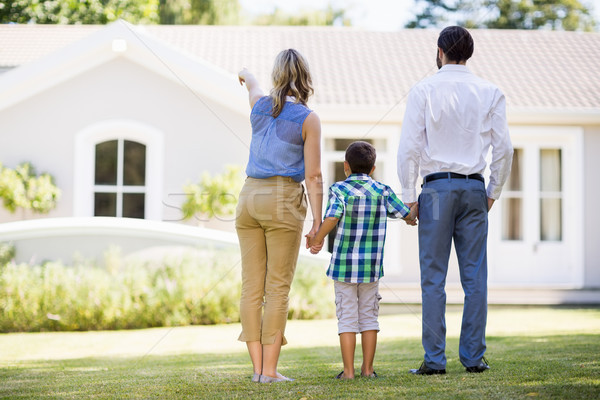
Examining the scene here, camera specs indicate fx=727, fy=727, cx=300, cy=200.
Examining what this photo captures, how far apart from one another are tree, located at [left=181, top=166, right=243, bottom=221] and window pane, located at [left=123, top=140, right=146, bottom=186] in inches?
39.8

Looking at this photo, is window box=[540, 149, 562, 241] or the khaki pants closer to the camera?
the khaki pants

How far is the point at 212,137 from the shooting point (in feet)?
34.9

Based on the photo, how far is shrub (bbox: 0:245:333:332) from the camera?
760 cm

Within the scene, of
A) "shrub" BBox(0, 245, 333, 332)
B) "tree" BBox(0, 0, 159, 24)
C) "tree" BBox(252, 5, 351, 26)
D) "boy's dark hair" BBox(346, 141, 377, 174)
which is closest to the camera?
A: "boy's dark hair" BBox(346, 141, 377, 174)

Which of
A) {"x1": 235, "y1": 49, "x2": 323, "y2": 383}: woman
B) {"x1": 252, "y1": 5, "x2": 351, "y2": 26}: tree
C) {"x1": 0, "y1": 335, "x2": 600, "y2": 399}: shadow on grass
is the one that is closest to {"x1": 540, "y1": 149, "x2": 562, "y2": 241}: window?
{"x1": 0, "y1": 335, "x2": 600, "y2": 399}: shadow on grass

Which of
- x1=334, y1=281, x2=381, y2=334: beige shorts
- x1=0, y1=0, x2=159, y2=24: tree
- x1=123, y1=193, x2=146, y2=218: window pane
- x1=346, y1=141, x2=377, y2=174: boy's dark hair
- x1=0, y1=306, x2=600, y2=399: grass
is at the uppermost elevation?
x1=0, y1=0, x2=159, y2=24: tree

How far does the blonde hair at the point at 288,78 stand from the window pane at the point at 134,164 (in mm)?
7111

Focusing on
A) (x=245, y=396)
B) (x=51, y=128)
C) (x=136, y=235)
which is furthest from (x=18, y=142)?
(x=245, y=396)

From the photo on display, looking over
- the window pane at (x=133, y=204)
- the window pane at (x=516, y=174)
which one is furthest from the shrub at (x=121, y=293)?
the window pane at (x=516, y=174)

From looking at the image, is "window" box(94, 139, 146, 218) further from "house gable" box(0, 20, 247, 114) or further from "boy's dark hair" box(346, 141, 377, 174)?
"boy's dark hair" box(346, 141, 377, 174)

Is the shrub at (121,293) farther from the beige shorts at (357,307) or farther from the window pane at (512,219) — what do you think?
the window pane at (512,219)

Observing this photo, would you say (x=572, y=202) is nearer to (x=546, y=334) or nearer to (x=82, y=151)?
(x=546, y=334)

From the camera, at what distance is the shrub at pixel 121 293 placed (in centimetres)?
760

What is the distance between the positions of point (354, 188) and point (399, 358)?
1.56m
